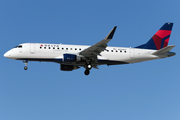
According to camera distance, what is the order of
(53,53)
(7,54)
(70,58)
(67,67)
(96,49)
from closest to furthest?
(96,49) → (70,58) → (53,53) → (7,54) → (67,67)

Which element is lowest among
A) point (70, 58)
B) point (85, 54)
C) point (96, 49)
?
point (70, 58)

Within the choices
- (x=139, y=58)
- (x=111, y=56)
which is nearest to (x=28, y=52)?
(x=111, y=56)

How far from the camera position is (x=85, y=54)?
137ft

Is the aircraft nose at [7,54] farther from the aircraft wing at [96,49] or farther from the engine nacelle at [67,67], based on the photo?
the aircraft wing at [96,49]

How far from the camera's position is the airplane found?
136 ft

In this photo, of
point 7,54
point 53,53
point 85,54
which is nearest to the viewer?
point 53,53

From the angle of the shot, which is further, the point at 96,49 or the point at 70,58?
the point at 70,58

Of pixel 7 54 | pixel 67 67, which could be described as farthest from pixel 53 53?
pixel 7 54

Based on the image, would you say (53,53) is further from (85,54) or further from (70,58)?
(85,54)

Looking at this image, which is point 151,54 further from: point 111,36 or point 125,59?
point 111,36

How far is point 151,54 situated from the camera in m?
44.6

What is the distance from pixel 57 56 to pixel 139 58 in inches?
501

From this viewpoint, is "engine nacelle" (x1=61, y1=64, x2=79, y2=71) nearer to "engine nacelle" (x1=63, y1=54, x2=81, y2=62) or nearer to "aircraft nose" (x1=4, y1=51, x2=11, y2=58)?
"engine nacelle" (x1=63, y1=54, x2=81, y2=62)

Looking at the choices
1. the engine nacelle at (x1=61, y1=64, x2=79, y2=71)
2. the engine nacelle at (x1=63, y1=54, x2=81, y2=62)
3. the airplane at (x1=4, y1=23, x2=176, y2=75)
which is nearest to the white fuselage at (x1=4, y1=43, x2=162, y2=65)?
the airplane at (x1=4, y1=23, x2=176, y2=75)
